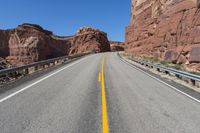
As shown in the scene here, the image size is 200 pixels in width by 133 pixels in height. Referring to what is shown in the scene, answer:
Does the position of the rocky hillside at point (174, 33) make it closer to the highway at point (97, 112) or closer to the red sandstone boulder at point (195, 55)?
the red sandstone boulder at point (195, 55)

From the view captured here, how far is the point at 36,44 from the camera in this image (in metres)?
98.9

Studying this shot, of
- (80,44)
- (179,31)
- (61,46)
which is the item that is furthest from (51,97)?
(61,46)

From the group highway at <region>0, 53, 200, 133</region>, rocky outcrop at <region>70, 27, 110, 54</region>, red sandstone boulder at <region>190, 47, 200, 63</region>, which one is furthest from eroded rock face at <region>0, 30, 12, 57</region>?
highway at <region>0, 53, 200, 133</region>

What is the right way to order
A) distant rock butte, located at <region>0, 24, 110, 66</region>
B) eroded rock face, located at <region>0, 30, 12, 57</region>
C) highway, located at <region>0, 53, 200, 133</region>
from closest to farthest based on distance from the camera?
highway, located at <region>0, 53, 200, 133</region>, distant rock butte, located at <region>0, 24, 110, 66</region>, eroded rock face, located at <region>0, 30, 12, 57</region>

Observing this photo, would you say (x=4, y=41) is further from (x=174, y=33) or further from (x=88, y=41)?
(x=174, y=33)

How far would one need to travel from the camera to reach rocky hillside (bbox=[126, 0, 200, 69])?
2172cm

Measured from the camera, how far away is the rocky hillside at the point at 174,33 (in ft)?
71.3

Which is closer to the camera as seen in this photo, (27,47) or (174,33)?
(174,33)

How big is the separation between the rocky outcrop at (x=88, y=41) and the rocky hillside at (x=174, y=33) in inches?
2705

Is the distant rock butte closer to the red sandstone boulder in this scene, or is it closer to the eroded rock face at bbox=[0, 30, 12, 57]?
the eroded rock face at bbox=[0, 30, 12, 57]

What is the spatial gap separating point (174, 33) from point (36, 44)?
81.9 metres

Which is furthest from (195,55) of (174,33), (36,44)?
(36,44)

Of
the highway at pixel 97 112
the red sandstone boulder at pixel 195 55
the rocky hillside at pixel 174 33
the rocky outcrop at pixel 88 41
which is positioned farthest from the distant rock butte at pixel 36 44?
the highway at pixel 97 112

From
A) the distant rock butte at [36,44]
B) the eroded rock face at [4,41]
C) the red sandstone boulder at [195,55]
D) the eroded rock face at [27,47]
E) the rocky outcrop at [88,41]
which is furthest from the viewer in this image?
the eroded rock face at [4,41]
